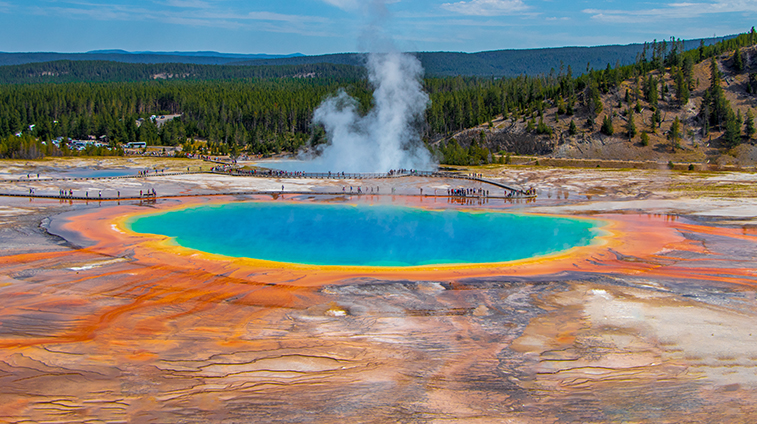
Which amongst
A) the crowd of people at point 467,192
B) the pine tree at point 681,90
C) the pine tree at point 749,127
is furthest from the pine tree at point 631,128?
the crowd of people at point 467,192

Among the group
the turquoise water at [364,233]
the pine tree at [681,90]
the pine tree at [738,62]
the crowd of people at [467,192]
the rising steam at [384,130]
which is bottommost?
the turquoise water at [364,233]

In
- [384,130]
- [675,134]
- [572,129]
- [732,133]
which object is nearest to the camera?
[384,130]

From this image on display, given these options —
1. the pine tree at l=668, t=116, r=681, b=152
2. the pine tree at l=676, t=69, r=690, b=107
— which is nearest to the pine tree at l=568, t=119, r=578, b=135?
the pine tree at l=668, t=116, r=681, b=152

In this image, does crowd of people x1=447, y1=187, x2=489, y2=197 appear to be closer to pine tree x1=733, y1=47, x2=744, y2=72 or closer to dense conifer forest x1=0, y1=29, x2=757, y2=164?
dense conifer forest x1=0, y1=29, x2=757, y2=164

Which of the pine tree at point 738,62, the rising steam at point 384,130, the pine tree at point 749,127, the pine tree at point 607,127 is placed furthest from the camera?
the pine tree at point 738,62

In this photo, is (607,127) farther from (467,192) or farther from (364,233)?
(364,233)

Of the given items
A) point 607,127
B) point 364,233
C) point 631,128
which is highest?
point 607,127

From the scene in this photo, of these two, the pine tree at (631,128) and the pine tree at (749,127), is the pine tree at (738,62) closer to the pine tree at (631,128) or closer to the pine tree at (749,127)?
the pine tree at (749,127)

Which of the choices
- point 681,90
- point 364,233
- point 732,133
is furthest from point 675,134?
point 364,233
